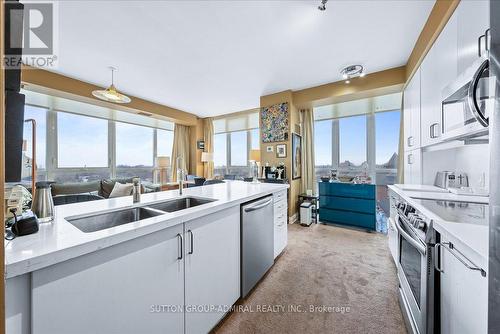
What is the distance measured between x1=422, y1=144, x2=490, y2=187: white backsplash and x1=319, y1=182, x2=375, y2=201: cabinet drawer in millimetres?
1067

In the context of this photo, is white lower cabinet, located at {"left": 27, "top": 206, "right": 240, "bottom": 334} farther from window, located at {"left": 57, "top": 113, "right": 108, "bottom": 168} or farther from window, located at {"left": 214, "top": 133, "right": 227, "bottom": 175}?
window, located at {"left": 214, "top": 133, "right": 227, "bottom": 175}

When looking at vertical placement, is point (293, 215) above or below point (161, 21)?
below

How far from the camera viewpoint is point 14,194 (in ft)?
2.64

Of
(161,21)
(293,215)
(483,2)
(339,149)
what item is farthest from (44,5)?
(339,149)

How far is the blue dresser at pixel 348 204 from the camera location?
3234mm

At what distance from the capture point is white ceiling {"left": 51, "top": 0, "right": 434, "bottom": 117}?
6.02 ft

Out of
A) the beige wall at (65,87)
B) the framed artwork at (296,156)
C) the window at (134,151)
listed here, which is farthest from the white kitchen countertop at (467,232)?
the window at (134,151)

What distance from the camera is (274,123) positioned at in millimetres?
4012

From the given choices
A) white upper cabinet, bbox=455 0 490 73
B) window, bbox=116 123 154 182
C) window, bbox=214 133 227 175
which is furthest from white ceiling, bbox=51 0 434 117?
window, bbox=214 133 227 175

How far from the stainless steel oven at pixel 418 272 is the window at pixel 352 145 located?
277 cm

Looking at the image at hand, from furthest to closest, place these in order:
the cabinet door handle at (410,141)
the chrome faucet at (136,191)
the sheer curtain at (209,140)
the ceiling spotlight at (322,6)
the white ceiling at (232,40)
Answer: the sheer curtain at (209,140), the cabinet door handle at (410,141), the white ceiling at (232,40), the ceiling spotlight at (322,6), the chrome faucet at (136,191)

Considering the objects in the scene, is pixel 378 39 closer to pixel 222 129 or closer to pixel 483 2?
pixel 483 2

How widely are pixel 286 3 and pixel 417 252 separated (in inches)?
90.1

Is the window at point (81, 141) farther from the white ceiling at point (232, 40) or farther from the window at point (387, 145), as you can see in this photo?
the window at point (387, 145)
